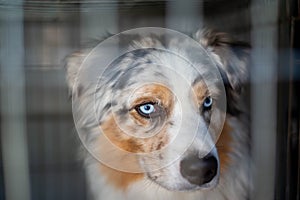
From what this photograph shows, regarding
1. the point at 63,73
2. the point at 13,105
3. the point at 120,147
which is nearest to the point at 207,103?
the point at 120,147

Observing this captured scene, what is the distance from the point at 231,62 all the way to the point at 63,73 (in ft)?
1.42

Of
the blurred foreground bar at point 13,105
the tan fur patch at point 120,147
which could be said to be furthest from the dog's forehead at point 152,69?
the blurred foreground bar at point 13,105

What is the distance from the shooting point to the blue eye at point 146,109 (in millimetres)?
1062

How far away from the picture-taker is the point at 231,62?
112cm

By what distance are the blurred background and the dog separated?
0.10 feet

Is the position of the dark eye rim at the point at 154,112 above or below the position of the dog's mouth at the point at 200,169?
above

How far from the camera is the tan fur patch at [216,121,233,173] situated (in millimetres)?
1111

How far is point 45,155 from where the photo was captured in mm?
1062

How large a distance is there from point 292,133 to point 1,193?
0.75m

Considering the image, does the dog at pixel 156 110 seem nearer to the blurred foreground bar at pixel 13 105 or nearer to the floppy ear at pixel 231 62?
the floppy ear at pixel 231 62

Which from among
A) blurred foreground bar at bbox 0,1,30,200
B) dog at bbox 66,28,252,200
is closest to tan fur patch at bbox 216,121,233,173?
dog at bbox 66,28,252,200

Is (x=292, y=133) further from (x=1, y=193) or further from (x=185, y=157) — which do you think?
(x=1, y=193)

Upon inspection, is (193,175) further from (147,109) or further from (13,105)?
(13,105)

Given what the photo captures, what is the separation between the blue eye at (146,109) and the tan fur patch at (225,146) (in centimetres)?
20
